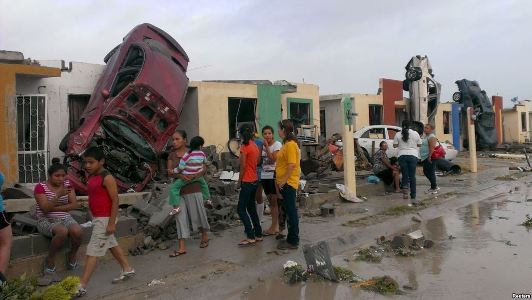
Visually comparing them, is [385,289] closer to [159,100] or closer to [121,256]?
[121,256]

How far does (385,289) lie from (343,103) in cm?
532

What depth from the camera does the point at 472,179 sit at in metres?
13.5

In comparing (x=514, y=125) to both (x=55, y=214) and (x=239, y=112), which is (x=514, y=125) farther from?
(x=55, y=214)

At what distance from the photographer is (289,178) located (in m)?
5.91

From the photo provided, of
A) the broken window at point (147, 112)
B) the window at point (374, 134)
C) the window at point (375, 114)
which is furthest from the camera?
the window at point (375, 114)

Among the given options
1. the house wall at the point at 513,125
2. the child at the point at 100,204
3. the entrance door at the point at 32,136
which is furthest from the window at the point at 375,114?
the child at the point at 100,204

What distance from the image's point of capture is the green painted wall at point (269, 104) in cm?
1575

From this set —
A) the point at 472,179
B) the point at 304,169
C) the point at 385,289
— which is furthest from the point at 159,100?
the point at 472,179

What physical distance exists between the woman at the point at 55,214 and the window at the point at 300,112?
41.5 feet

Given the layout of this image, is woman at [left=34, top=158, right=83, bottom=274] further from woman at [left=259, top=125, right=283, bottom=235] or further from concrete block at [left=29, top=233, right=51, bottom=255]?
woman at [left=259, top=125, right=283, bottom=235]

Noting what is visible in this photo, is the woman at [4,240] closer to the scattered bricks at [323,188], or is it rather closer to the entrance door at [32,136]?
the entrance door at [32,136]

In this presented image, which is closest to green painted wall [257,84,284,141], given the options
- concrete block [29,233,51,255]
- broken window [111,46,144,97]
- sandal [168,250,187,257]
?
broken window [111,46,144,97]

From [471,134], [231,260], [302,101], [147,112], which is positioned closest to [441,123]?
[471,134]

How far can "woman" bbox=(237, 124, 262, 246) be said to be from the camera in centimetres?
612
